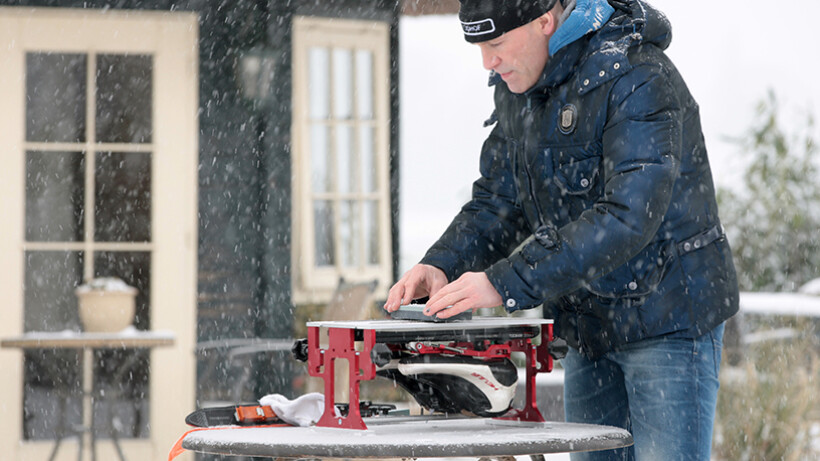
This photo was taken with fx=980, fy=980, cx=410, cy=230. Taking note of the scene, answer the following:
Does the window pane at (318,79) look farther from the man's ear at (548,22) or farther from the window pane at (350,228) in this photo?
the man's ear at (548,22)

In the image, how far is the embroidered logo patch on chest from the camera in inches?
65.8

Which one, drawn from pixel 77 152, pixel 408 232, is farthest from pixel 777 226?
pixel 77 152

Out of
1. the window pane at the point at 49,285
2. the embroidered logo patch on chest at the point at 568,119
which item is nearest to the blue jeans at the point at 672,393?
the embroidered logo patch on chest at the point at 568,119

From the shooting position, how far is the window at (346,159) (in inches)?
193

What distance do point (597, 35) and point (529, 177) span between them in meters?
0.28

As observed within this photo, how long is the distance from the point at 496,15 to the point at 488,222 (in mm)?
445

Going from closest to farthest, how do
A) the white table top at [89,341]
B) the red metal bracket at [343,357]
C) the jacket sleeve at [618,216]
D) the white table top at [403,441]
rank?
the white table top at [403,441], the red metal bracket at [343,357], the jacket sleeve at [618,216], the white table top at [89,341]

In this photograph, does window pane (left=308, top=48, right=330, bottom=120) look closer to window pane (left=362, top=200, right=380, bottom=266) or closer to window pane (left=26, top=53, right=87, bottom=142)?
window pane (left=362, top=200, right=380, bottom=266)

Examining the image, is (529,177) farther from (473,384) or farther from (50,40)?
(50,40)

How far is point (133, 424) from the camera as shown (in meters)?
4.68

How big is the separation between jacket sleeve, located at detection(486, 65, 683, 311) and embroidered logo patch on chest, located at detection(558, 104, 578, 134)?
86 millimetres

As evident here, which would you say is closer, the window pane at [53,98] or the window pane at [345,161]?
the window pane at [53,98]

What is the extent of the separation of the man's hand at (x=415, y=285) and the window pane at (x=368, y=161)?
325 centimetres

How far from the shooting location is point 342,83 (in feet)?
16.3
